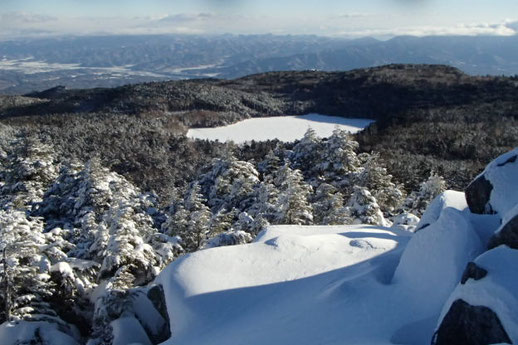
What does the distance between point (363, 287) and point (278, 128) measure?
39399 mm

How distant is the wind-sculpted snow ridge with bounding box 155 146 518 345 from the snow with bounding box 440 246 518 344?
0.01 meters

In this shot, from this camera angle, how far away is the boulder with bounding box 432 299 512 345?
545 centimetres

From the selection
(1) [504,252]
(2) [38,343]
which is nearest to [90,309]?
(2) [38,343]

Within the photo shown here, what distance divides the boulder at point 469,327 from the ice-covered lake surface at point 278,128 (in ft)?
115

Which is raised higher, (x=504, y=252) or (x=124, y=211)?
(x=504, y=252)

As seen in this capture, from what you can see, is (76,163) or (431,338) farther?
(76,163)

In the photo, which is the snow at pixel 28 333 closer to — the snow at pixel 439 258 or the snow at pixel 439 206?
the snow at pixel 439 258

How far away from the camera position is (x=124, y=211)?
40.5ft

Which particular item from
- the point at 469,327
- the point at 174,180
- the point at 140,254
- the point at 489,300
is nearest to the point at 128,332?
the point at 140,254

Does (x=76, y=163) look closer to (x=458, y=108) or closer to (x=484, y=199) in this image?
(x=484, y=199)

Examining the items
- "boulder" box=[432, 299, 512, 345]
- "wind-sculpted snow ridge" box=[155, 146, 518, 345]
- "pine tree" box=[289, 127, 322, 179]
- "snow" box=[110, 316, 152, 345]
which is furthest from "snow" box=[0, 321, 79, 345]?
"pine tree" box=[289, 127, 322, 179]

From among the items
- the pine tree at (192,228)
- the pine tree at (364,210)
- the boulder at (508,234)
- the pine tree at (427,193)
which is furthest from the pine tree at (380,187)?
the boulder at (508,234)

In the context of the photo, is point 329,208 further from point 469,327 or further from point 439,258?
point 469,327

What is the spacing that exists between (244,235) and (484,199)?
23.3ft
